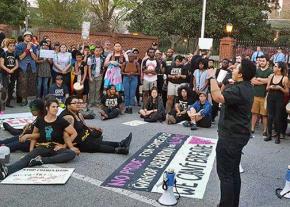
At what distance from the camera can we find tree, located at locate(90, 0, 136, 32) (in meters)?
35.7

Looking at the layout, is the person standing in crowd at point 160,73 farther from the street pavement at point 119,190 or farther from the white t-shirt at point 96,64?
the street pavement at point 119,190

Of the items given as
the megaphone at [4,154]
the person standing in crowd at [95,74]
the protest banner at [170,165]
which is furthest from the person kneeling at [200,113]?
the megaphone at [4,154]

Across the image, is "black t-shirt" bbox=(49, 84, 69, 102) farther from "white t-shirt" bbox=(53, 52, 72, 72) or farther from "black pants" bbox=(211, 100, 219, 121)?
"black pants" bbox=(211, 100, 219, 121)

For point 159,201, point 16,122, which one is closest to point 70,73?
point 16,122

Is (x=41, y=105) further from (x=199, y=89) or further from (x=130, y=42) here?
(x=130, y=42)

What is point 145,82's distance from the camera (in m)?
11.5

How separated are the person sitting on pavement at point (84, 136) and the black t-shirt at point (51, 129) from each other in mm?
313

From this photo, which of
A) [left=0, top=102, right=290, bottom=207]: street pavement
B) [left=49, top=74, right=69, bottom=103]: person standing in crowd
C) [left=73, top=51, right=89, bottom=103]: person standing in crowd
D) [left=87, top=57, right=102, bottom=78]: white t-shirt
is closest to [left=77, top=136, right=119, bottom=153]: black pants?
[left=0, top=102, right=290, bottom=207]: street pavement

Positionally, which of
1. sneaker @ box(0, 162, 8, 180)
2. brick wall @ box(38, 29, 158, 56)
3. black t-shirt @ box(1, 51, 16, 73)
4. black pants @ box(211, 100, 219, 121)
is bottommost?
sneaker @ box(0, 162, 8, 180)

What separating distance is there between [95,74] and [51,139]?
5.49 metres

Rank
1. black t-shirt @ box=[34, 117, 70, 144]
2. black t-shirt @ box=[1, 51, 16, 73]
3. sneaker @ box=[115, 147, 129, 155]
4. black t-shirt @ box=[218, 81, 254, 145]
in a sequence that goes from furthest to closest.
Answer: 1. black t-shirt @ box=[1, 51, 16, 73]
2. sneaker @ box=[115, 147, 129, 155]
3. black t-shirt @ box=[34, 117, 70, 144]
4. black t-shirt @ box=[218, 81, 254, 145]

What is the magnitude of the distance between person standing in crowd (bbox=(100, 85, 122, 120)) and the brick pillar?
25.8ft

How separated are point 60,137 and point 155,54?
602 centimetres

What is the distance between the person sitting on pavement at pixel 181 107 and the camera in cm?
1010
